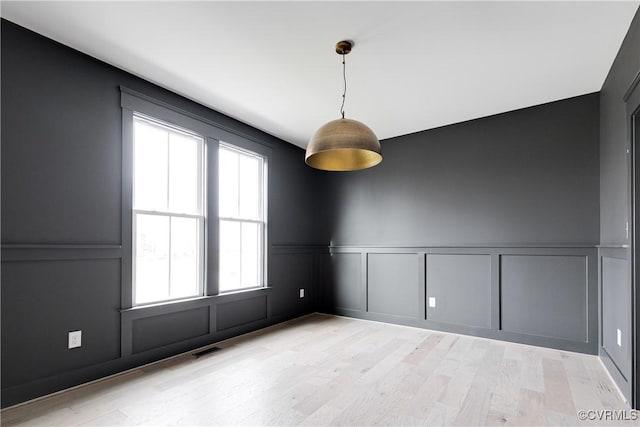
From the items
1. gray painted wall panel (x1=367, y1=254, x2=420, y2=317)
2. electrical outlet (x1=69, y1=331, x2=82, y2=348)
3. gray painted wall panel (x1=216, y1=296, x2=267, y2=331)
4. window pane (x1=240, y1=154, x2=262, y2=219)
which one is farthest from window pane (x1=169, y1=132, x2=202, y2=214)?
gray painted wall panel (x1=367, y1=254, x2=420, y2=317)

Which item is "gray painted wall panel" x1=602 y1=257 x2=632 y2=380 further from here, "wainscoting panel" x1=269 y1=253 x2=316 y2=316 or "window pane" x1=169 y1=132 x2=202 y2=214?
"window pane" x1=169 y1=132 x2=202 y2=214

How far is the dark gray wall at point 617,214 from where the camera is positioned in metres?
2.44

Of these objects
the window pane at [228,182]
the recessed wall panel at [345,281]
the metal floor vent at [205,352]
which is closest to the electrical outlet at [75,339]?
the metal floor vent at [205,352]

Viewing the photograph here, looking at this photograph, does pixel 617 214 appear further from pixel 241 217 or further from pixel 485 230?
pixel 241 217

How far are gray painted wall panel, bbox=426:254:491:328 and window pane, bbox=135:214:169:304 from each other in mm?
3177

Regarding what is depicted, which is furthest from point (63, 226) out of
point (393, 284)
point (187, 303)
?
point (393, 284)

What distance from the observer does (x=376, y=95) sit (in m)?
3.56

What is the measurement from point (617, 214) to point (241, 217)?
3.76 metres

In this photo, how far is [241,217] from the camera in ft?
14.1

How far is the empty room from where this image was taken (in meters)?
2.33

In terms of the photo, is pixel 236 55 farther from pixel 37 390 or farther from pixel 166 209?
pixel 37 390

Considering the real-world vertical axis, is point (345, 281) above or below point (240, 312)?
above

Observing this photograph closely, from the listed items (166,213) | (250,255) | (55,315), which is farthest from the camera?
(250,255)

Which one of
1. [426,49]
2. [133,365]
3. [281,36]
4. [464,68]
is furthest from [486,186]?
[133,365]
